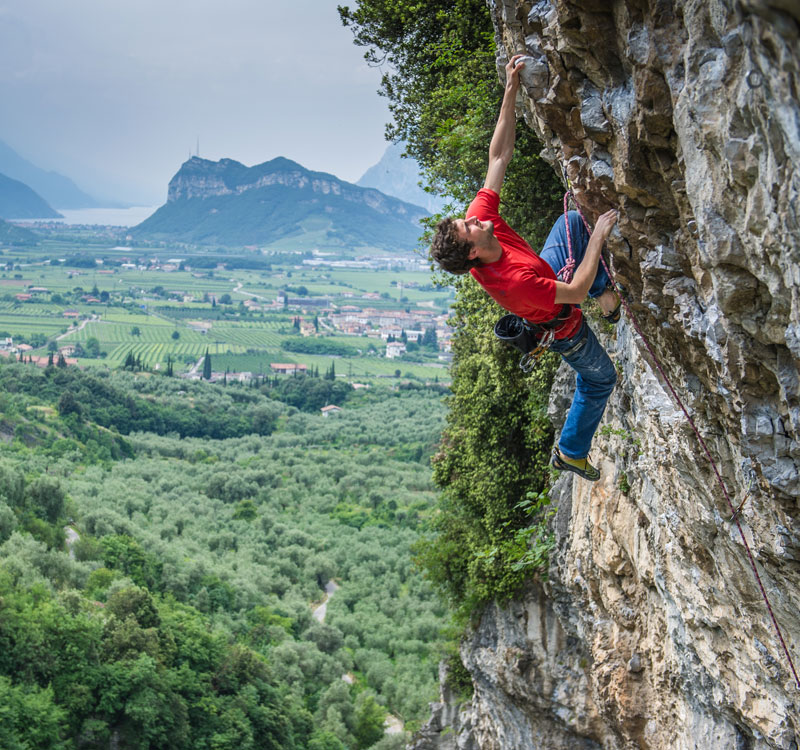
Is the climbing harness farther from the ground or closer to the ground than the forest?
farther from the ground

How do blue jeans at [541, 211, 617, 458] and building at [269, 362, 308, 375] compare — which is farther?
building at [269, 362, 308, 375]

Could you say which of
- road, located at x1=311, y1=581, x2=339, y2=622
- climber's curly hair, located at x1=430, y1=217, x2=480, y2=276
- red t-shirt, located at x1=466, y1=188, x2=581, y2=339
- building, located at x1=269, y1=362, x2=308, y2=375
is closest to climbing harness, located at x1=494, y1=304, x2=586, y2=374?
red t-shirt, located at x1=466, y1=188, x2=581, y2=339

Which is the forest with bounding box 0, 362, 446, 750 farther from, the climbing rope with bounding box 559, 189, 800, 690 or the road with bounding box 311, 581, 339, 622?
the climbing rope with bounding box 559, 189, 800, 690

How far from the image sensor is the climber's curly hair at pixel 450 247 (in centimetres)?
420

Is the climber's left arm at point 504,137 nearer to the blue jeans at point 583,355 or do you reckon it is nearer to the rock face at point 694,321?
the rock face at point 694,321

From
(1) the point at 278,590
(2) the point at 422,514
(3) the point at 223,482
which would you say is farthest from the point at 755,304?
(3) the point at 223,482

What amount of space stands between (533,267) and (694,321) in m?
1.02

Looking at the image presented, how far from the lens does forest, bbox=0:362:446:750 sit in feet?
84.3

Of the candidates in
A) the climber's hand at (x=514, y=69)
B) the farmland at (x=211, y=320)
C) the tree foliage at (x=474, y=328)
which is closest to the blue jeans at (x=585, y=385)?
the climber's hand at (x=514, y=69)

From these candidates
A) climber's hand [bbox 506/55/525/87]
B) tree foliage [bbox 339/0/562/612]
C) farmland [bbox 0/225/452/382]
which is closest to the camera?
climber's hand [bbox 506/55/525/87]

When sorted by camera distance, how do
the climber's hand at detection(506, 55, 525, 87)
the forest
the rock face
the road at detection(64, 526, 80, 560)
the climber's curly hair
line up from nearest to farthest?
the rock face
the climber's curly hair
the climber's hand at detection(506, 55, 525, 87)
the forest
the road at detection(64, 526, 80, 560)

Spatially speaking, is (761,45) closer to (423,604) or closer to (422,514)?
(423,604)

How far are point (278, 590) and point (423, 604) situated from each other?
30.0 ft

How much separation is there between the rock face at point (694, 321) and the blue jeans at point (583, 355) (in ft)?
1.04
